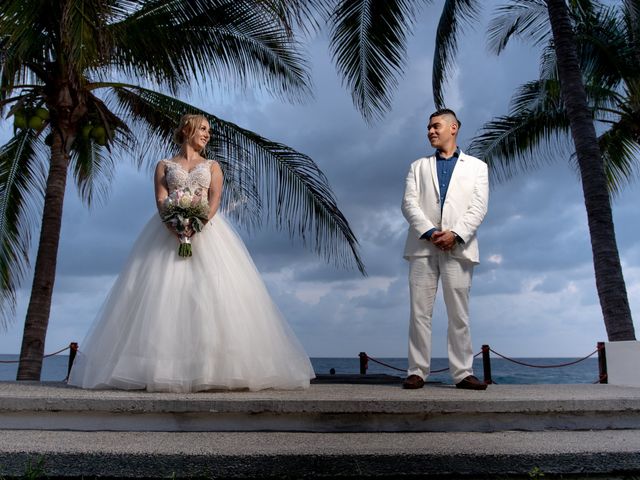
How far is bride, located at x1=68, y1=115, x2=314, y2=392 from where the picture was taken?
473 cm

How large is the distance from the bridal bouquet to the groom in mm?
1605


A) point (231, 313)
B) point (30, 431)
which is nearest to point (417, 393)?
point (231, 313)

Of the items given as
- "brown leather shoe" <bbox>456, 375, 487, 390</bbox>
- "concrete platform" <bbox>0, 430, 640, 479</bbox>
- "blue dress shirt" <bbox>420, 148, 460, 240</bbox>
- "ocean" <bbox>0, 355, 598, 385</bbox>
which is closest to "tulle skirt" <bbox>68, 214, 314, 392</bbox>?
"concrete platform" <bbox>0, 430, 640, 479</bbox>

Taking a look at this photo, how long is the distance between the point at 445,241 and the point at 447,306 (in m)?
0.53

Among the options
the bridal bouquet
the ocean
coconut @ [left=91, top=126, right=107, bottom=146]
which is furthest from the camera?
the ocean

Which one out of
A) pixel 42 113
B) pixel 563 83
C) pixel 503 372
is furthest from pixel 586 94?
pixel 503 372

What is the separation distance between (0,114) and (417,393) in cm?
834

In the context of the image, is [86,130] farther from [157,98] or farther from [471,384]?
[471,384]

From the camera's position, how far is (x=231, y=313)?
4.95 m

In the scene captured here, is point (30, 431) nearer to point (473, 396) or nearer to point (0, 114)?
point (473, 396)

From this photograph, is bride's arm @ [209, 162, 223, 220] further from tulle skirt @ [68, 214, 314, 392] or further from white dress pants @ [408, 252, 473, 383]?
white dress pants @ [408, 252, 473, 383]

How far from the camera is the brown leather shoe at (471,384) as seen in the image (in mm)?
4887

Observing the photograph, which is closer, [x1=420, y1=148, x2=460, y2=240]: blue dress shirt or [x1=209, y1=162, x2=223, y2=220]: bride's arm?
[x1=420, y1=148, x2=460, y2=240]: blue dress shirt

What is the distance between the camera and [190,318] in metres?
4.89
